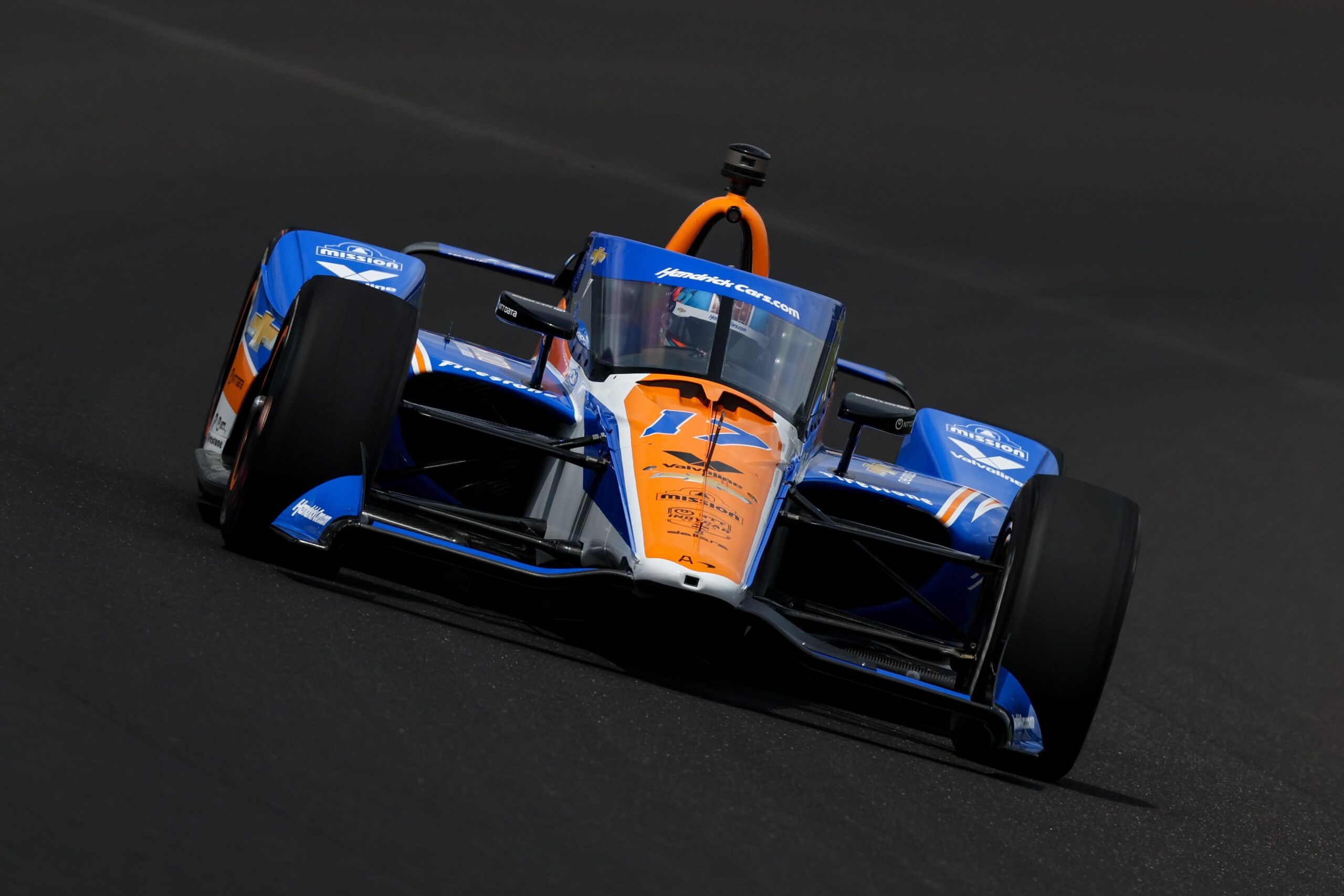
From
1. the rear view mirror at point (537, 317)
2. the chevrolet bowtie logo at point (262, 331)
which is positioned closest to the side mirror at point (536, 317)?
the rear view mirror at point (537, 317)

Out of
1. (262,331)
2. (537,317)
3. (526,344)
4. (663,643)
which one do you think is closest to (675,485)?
(663,643)

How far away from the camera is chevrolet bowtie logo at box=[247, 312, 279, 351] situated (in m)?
7.74

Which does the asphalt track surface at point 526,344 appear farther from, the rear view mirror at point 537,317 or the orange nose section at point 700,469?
the rear view mirror at point 537,317

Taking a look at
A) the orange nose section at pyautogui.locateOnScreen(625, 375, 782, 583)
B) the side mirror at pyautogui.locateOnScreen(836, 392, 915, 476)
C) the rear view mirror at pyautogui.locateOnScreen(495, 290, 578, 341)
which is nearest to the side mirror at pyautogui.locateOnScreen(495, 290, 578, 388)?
the rear view mirror at pyautogui.locateOnScreen(495, 290, 578, 341)

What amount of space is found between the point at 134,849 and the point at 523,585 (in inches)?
89.3

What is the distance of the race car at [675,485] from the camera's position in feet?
19.9

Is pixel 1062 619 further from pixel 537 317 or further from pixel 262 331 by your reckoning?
pixel 262 331

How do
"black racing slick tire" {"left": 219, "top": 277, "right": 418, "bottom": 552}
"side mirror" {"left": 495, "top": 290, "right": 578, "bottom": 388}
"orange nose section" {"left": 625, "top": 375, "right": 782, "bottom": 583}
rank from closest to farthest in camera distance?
"orange nose section" {"left": 625, "top": 375, "right": 782, "bottom": 583}, "black racing slick tire" {"left": 219, "top": 277, "right": 418, "bottom": 552}, "side mirror" {"left": 495, "top": 290, "right": 578, "bottom": 388}

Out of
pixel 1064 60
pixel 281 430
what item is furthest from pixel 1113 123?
pixel 281 430

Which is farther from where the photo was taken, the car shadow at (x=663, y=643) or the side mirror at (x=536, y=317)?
the side mirror at (x=536, y=317)

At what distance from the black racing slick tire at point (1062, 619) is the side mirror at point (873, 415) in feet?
3.08

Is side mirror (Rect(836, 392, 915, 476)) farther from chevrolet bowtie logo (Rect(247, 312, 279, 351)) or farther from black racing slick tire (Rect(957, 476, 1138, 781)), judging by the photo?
chevrolet bowtie logo (Rect(247, 312, 279, 351))

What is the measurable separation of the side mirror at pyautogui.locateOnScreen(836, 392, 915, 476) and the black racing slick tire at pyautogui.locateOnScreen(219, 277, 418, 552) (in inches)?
67.5

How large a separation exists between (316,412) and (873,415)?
83.6 inches
